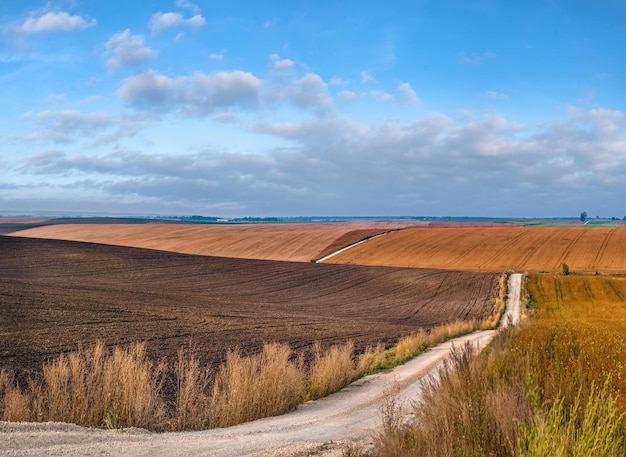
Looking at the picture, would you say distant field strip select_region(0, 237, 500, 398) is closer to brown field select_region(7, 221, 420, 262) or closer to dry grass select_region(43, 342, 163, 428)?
Result: dry grass select_region(43, 342, 163, 428)

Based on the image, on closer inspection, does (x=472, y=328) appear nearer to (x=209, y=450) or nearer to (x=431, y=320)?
(x=431, y=320)

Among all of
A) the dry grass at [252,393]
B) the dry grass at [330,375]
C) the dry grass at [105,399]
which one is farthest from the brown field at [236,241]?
the dry grass at [105,399]

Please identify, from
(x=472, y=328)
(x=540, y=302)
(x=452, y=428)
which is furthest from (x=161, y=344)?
(x=540, y=302)

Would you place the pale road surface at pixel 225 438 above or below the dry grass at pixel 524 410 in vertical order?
below

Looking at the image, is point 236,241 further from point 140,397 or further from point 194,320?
point 140,397

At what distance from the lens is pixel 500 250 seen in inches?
3132

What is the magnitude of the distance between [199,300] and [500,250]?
5612 centimetres

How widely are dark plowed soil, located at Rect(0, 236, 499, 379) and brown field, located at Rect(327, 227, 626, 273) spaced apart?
11528 millimetres

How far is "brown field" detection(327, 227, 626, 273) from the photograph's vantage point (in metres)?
69.9

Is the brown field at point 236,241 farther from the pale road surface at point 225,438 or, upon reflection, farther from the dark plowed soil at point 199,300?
the pale road surface at point 225,438

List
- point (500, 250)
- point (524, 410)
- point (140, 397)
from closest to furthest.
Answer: point (524, 410) → point (140, 397) → point (500, 250)

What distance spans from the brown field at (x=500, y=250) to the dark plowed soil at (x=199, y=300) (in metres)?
11.5

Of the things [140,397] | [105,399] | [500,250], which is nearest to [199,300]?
[105,399]

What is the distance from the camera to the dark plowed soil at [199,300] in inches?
811
